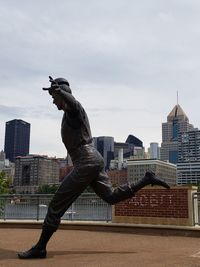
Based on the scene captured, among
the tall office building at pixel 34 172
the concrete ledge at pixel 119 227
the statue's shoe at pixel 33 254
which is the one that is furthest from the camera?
the tall office building at pixel 34 172

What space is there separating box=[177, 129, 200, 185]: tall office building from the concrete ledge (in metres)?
123

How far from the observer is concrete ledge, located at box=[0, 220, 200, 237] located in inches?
364

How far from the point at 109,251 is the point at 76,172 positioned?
4.65 ft

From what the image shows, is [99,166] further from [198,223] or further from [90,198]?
[90,198]

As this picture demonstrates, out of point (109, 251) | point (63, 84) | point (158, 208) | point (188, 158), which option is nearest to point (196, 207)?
point (158, 208)

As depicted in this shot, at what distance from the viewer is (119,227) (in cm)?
1020

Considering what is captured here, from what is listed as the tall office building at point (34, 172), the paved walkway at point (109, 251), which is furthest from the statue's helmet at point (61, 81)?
Result: the tall office building at point (34, 172)

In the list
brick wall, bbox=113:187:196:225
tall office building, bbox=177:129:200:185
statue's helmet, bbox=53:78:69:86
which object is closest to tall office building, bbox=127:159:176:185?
tall office building, bbox=177:129:200:185

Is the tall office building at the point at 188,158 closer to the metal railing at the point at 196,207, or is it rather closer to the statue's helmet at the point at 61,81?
the metal railing at the point at 196,207

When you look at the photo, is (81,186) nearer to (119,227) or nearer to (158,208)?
(119,227)

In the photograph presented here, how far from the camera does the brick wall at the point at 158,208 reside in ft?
33.1

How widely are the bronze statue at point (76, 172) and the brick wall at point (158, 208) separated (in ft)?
13.6

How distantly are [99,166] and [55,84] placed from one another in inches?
55.6

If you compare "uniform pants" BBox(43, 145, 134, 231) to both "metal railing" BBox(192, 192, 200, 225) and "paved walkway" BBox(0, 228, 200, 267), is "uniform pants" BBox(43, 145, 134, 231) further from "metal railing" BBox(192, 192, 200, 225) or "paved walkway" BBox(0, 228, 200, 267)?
"metal railing" BBox(192, 192, 200, 225)
